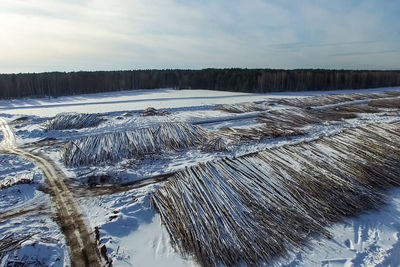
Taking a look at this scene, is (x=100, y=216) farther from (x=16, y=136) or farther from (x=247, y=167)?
(x=16, y=136)

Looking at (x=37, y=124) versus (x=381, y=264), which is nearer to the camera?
(x=381, y=264)

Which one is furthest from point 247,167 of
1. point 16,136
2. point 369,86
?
point 369,86

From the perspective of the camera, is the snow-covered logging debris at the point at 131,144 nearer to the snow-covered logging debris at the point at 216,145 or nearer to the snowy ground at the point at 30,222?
the snow-covered logging debris at the point at 216,145

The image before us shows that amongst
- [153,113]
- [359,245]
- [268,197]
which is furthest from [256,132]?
[359,245]

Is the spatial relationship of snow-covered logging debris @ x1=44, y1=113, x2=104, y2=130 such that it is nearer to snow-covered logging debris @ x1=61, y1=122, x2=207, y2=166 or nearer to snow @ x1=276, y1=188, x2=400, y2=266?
snow-covered logging debris @ x1=61, y1=122, x2=207, y2=166

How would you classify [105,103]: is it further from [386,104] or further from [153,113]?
[386,104]
